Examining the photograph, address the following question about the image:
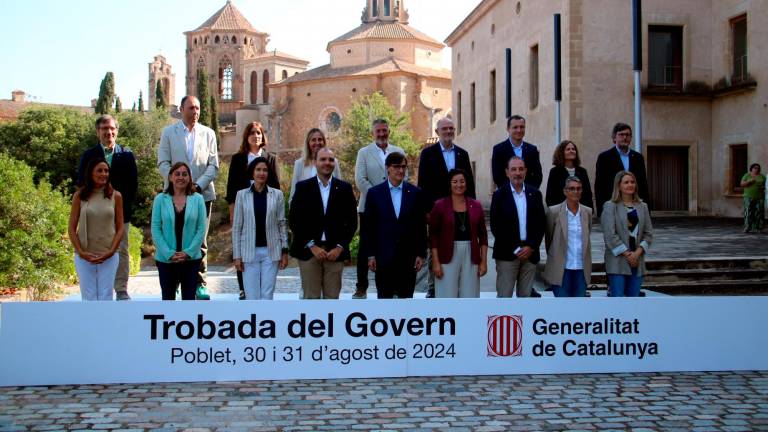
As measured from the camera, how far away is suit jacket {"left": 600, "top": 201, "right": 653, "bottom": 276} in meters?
8.73

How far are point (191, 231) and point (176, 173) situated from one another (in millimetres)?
609

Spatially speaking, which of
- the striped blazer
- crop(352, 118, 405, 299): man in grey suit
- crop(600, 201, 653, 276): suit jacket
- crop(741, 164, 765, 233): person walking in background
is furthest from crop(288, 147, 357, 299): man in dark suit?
crop(741, 164, 765, 233): person walking in background

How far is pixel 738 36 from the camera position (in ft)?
73.4

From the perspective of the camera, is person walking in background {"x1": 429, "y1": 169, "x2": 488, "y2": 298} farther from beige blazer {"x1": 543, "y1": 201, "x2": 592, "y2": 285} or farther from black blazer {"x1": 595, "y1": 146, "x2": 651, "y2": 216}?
black blazer {"x1": 595, "y1": 146, "x2": 651, "y2": 216}

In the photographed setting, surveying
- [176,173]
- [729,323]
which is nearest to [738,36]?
[729,323]

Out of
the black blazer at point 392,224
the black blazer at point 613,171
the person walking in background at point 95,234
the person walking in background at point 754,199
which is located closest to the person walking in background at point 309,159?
the black blazer at point 392,224

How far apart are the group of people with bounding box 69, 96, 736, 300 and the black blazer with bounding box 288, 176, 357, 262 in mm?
10

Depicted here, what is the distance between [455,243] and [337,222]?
4.13 ft

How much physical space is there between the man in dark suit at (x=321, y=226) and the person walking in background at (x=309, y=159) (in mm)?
334

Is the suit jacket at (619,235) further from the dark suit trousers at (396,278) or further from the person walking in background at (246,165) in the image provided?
the person walking in background at (246,165)

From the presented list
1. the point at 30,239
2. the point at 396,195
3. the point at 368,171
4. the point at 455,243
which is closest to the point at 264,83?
the point at 30,239

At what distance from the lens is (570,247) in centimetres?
862

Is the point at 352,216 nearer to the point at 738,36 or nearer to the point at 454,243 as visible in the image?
the point at 454,243

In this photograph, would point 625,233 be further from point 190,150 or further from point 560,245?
point 190,150
